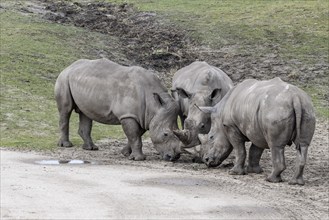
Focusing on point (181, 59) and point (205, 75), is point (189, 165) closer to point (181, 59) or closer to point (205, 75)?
point (205, 75)

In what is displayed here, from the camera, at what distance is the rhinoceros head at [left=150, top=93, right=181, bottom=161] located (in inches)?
667

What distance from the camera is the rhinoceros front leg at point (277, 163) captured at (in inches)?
573

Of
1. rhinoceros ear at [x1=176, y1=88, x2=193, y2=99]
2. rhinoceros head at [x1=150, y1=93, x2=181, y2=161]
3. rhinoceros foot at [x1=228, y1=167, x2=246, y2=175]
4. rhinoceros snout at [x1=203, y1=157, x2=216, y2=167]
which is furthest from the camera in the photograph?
rhinoceros ear at [x1=176, y1=88, x2=193, y2=99]

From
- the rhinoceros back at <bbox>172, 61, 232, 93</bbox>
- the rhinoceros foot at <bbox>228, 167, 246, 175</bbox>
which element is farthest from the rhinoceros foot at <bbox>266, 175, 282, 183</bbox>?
the rhinoceros back at <bbox>172, 61, 232, 93</bbox>

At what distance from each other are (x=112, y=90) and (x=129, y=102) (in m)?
0.51

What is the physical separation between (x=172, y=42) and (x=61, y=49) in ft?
15.5

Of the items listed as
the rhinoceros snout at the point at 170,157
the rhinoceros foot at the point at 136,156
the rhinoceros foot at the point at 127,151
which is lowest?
the rhinoceros foot at the point at 127,151

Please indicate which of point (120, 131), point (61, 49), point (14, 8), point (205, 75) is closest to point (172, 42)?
point (61, 49)

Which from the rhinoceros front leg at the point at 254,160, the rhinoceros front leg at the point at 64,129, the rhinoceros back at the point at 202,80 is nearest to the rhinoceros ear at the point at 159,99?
the rhinoceros back at the point at 202,80

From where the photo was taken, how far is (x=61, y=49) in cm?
2936

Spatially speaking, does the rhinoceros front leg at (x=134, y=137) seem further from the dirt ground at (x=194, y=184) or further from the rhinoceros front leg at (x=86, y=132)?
the rhinoceros front leg at (x=86, y=132)

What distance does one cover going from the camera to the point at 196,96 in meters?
17.3

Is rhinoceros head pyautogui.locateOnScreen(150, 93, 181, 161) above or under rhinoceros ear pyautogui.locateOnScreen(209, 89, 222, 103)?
under

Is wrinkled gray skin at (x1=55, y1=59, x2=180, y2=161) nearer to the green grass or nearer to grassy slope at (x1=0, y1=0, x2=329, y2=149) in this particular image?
grassy slope at (x1=0, y1=0, x2=329, y2=149)
